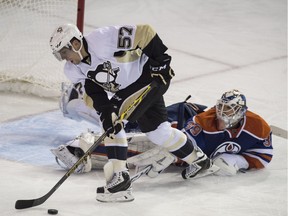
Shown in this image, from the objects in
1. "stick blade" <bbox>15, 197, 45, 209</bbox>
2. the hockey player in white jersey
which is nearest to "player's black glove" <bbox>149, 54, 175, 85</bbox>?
the hockey player in white jersey

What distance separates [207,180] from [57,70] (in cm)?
167

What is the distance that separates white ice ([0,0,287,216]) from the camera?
354 centimetres

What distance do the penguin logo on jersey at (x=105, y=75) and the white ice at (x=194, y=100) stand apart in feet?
1.60

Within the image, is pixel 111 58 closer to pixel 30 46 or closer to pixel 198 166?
pixel 198 166

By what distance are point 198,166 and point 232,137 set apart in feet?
0.83

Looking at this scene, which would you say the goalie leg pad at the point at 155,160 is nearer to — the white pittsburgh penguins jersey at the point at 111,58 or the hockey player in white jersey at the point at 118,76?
the hockey player in white jersey at the point at 118,76

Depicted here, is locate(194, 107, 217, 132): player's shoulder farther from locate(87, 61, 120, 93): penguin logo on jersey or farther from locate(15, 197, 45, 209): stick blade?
locate(15, 197, 45, 209): stick blade

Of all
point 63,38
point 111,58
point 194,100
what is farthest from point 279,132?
point 63,38

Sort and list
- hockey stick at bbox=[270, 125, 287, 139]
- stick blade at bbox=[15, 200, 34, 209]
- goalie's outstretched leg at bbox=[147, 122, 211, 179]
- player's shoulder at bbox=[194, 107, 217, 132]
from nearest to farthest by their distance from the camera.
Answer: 1. stick blade at bbox=[15, 200, 34, 209]
2. goalie's outstretched leg at bbox=[147, 122, 211, 179]
3. player's shoulder at bbox=[194, 107, 217, 132]
4. hockey stick at bbox=[270, 125, 287, 139]

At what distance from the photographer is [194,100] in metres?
5.14

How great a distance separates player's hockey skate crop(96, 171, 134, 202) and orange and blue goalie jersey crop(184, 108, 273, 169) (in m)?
0.55

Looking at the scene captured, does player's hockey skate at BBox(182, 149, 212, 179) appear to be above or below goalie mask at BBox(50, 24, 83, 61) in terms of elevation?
below

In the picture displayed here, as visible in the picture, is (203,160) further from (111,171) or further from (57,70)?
(57,70)

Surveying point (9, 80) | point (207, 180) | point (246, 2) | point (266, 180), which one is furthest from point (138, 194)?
point (246, 2)
